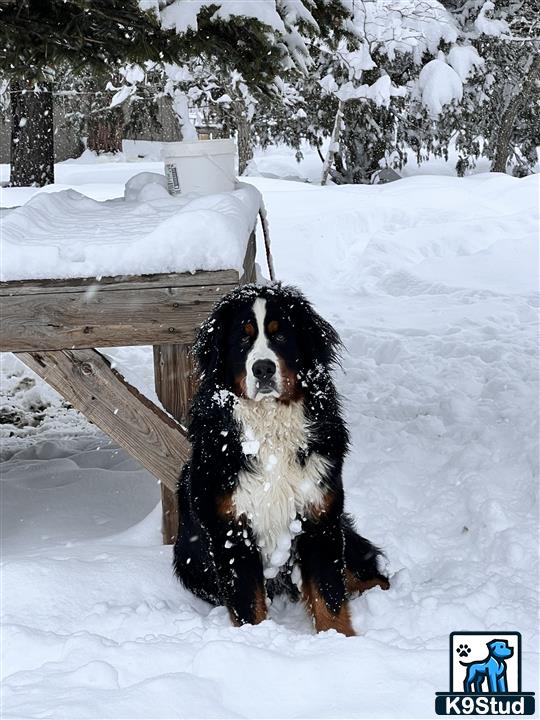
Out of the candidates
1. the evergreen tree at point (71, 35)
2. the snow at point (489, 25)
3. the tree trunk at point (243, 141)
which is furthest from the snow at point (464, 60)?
the evergreen tree at point (71, 35)

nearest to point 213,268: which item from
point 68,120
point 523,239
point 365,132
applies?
point 523,239

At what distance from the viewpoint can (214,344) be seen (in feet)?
10.6

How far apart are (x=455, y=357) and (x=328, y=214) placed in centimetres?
523

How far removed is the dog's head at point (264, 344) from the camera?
3.07 meters

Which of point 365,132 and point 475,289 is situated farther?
point 365,132

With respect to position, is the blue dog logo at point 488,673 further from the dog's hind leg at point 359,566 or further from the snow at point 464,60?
the snow at point 464,60

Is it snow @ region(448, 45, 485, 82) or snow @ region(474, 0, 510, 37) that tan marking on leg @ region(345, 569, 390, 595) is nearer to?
snow @ region(448, 45, 485, 82)

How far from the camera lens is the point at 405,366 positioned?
688 cm

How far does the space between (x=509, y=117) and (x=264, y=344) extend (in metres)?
14.0

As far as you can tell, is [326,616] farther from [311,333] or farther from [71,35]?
[71,35]

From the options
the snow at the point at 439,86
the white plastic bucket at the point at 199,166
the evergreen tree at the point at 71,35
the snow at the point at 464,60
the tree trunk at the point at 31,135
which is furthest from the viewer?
the snow at the point at 464,60

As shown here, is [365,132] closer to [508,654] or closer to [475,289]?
[475,289]

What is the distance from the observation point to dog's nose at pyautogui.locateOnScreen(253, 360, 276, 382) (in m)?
3.02

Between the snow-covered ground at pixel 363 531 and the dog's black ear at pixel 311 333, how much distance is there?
939 millimetres
